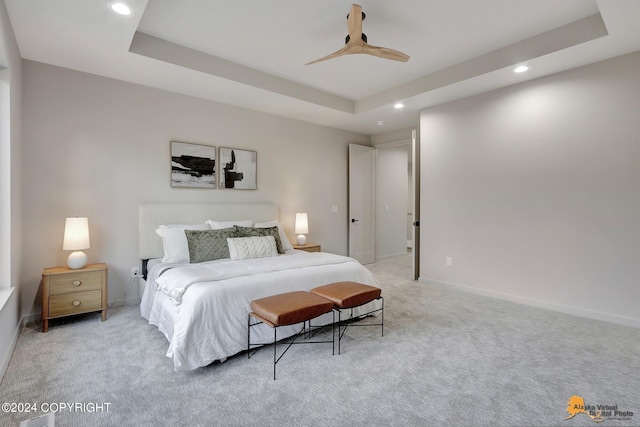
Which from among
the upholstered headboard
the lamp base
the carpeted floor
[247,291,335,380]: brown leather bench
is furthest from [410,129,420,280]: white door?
the lamp base

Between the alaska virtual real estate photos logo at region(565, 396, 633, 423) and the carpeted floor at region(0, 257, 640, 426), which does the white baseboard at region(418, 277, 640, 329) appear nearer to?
the carpeted floor at region(0, 257, 640, 426)

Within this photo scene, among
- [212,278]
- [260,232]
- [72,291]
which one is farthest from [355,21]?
[72,291]

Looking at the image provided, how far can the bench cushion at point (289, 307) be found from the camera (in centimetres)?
216

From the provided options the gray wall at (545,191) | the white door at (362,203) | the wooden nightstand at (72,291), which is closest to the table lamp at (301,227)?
the white door at (362,203)

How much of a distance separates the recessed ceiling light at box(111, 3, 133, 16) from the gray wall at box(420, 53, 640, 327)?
3784 mm

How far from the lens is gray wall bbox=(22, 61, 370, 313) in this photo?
3146 mm

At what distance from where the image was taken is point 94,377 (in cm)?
213

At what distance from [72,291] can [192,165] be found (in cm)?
191

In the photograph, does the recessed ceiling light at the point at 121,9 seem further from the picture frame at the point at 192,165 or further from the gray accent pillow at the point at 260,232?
the gray accent pillow at the point at 260,232

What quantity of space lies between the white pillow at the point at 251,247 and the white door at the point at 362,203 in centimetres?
256

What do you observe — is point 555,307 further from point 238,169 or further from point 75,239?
point 75,239

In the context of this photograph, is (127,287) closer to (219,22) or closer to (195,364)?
(195,364)

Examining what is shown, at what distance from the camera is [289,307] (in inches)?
88.7

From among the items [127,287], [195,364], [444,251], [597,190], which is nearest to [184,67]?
[127,287]
